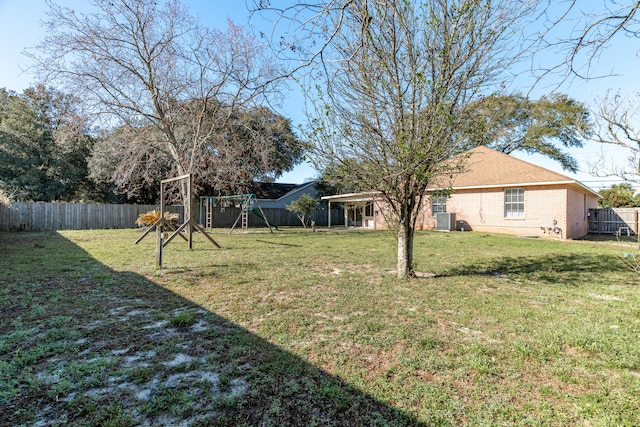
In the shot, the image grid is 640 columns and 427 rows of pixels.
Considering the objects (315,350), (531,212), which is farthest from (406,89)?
(531,212)

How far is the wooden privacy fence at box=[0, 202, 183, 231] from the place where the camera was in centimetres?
1577

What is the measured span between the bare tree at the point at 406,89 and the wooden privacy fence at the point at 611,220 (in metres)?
18.3

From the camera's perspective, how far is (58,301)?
159 inches

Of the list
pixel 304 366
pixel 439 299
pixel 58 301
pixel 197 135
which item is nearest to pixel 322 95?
pixel 439 299

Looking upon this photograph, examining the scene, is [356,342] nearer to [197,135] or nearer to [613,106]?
[613,106]

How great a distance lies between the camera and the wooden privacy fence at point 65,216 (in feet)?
51.8

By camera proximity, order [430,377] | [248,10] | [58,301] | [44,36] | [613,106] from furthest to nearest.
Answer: [44,36], [613,106], [58,301], [248,10], [430,377]

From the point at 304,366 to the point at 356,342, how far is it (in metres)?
0.66

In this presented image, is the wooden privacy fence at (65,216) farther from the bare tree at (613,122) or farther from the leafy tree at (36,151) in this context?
the bare tree at (613,122)

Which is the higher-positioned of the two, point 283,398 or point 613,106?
point 613,106

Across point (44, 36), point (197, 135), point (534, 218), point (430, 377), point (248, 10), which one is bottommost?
point (430, 377)

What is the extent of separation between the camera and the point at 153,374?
233 cm

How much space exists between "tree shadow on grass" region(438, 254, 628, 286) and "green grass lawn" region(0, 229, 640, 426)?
338mm

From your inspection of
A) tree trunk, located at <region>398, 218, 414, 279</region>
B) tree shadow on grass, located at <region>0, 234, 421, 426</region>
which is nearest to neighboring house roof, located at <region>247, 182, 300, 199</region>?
tree trunk, located at <region>398, 218, 414, 279</region>
